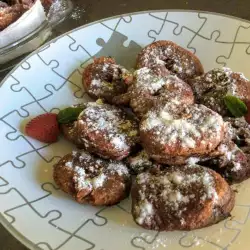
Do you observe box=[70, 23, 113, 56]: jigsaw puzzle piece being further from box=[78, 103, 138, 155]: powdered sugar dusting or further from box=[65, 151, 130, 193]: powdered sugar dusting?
box=[65, 151, 130, 193]: powdered sugar dusting

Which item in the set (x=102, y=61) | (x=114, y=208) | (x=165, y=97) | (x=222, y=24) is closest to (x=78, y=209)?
(x=114, y=208)

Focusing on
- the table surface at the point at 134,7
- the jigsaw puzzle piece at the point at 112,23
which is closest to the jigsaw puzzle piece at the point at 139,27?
the jigsaw puzzle piece at the point at 112,23

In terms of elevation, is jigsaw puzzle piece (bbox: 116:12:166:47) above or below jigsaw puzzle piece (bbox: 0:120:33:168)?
above

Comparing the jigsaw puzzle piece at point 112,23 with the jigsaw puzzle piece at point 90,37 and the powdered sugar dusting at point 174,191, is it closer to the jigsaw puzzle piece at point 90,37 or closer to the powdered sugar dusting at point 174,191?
the jigsaw puzzle piece at point 90,37

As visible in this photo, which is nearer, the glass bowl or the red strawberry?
the red strawberry

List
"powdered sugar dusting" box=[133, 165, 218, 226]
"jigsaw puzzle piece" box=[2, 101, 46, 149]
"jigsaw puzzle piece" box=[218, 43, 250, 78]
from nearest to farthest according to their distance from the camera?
"powdered sugar dusting" box=[133, 165, 218, 226] → "jigsaw puzzle piece" box=[2, 101, 46, 149] → "jigsaw puzzle piece" box=[218, 43, 250, 78]

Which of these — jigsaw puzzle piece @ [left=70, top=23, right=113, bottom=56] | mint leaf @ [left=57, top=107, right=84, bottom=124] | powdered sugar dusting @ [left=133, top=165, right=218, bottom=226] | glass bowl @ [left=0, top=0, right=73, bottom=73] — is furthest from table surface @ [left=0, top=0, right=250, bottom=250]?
powdered sugar dusting @ [left=133, top=165, right=218, bottom=226]

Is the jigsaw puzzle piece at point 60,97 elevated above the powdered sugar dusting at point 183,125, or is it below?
below
